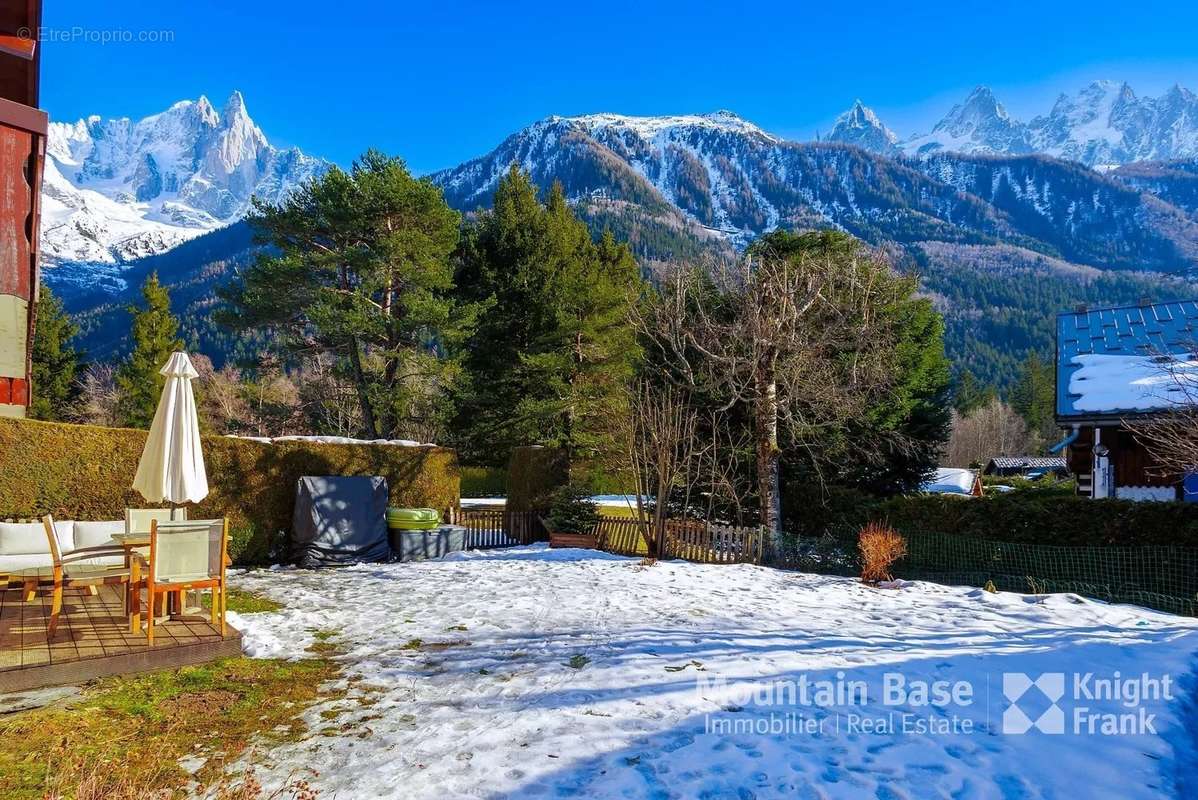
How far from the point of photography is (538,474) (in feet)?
48.4

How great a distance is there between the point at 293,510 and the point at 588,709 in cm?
822

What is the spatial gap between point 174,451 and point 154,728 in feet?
12.9

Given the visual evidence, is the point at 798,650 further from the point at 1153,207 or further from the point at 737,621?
the point at 1153,207

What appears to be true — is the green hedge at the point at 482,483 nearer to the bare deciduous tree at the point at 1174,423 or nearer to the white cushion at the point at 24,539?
the white cushion at the point at 24,539

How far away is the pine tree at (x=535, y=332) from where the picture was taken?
19109mm

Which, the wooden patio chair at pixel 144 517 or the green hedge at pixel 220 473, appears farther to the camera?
the green hedge at pixel 220 473

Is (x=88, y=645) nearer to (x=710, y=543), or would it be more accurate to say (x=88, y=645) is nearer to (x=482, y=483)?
(x=710, y=543)

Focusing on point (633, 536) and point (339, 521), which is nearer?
point (339, 521)

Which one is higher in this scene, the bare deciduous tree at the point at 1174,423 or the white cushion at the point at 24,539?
the bare deciduous tree at the point at 1174,423

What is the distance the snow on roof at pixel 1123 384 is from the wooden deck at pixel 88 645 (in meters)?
13.8

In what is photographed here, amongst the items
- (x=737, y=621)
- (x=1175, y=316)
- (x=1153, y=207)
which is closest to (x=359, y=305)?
(x=737, y=621)

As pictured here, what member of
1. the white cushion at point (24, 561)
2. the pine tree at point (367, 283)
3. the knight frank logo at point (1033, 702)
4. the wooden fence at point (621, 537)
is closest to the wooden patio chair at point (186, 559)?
the white cushion at point (24, 561)

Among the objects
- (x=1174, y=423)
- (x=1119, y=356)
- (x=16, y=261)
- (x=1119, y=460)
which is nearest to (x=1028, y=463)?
(x=1119, y=356)

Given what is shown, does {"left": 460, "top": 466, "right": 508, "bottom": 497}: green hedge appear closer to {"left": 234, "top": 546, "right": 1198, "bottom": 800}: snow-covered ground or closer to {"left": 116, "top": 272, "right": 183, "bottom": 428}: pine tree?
{"left": 116, "top": 272, "right": 183, "bottom": 428}: pine tree
